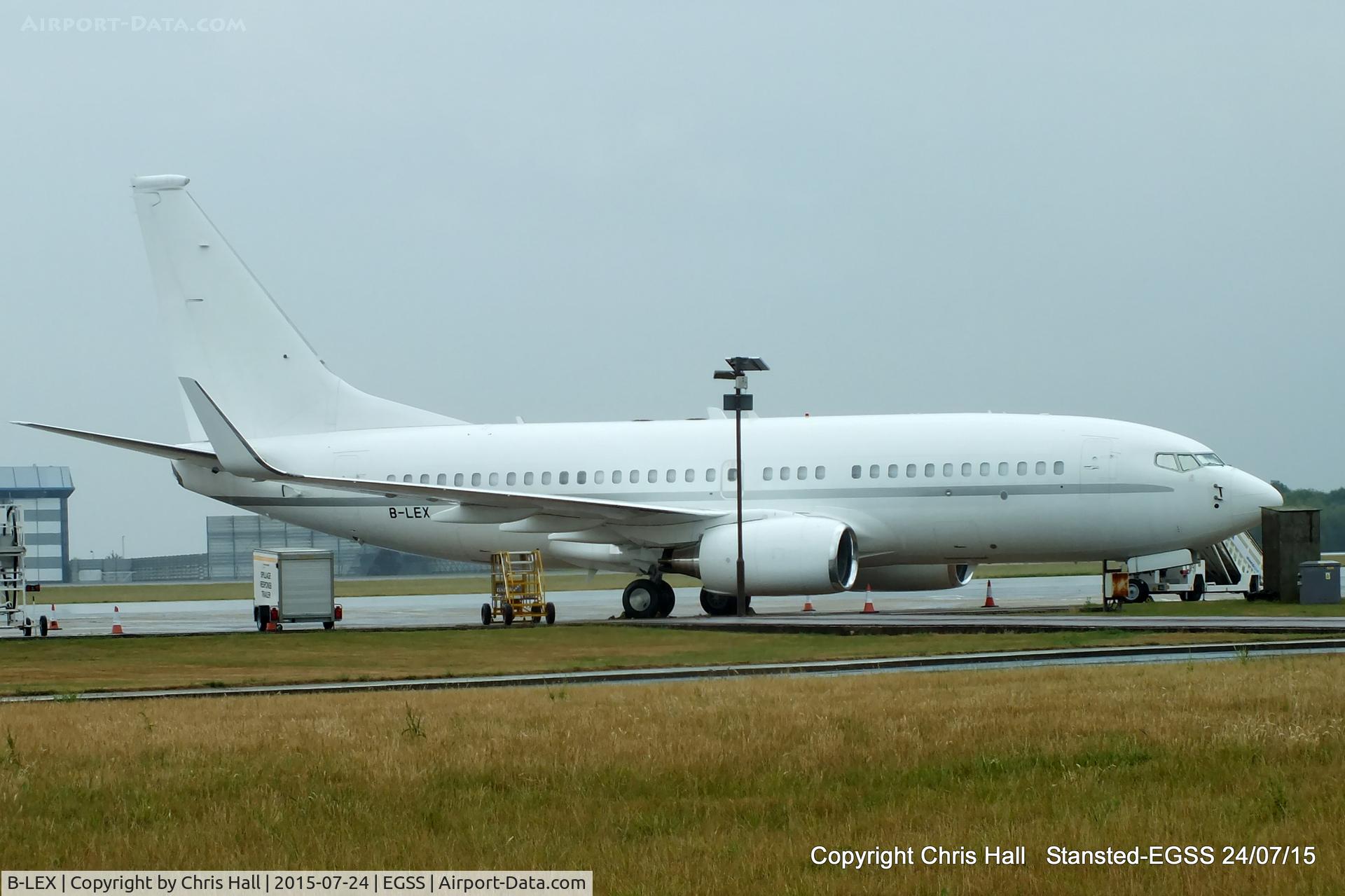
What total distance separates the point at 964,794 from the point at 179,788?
16.5 feet

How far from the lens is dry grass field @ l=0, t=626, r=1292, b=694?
21203 mm

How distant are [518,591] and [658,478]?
3932mm

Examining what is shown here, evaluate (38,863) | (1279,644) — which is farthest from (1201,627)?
(38,863)

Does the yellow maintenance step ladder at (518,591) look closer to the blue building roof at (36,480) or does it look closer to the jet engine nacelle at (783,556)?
the jet engine nacelle at (783,556)

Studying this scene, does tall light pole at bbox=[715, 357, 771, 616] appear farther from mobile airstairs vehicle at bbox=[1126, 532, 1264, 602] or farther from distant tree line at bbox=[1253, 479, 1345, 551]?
distant tree line at bbox=[1253, 479, 1345, 551]

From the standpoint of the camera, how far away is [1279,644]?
20.2m

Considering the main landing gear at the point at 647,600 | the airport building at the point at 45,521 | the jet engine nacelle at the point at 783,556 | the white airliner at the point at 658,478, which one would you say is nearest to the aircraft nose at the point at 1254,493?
the white airliner at the point at 658,478

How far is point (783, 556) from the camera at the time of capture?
99.9 ft

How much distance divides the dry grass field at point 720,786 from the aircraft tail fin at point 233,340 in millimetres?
23746

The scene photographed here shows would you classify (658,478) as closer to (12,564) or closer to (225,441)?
(225,441)

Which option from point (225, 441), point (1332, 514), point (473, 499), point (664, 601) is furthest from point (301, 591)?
point (1332, 514)

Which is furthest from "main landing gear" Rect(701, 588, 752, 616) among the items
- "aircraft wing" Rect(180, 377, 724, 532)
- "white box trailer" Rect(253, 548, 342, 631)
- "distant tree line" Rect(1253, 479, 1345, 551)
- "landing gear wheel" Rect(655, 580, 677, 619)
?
"distant tree line" Rect(1253, 479, 1345, 551)

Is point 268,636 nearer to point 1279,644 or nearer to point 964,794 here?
point 1279,644

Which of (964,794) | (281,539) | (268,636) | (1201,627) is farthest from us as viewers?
(281,539)
